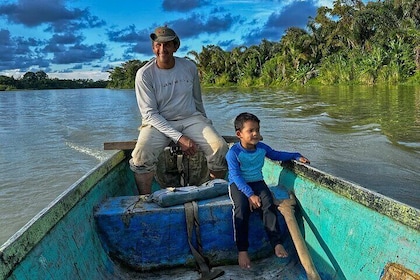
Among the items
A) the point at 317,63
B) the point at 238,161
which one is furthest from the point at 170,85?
the point at 317,63

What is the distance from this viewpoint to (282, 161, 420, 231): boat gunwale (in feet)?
5.81

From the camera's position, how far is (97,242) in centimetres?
253

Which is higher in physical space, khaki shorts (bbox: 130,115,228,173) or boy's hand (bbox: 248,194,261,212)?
khaki shorts (bbox: 130,115,228,173)

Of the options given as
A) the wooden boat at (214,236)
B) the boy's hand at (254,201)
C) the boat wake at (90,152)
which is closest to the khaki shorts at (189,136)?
the wooden boat at (214,236)

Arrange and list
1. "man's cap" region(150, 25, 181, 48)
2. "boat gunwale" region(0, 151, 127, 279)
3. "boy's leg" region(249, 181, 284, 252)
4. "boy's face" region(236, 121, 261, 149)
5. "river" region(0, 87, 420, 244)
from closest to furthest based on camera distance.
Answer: "boat gunwale" region(0, 151, 127, 279), "boy's leg" region(249, 181, 284, 252), "boy's face" region(236, 121, 261, 149), "man's cap" region(150, 25, 181, 48), "river" region(0, 87, 420, 244)

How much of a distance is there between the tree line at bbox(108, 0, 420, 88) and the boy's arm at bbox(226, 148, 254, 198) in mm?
26442

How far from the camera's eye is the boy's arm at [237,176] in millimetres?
2594

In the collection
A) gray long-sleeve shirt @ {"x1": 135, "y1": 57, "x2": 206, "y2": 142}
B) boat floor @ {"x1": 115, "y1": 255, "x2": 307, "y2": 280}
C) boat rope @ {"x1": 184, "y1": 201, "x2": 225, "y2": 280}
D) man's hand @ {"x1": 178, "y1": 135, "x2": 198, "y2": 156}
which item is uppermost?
gray long-sleeve shirt @ {"x1": 135, "y1": 57, "x2": 206, "y2": 142}

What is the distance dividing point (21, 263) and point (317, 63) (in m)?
39.3

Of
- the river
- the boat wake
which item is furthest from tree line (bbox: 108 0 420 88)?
the boat wake

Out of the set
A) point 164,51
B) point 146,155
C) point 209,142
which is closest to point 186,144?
point 209,142

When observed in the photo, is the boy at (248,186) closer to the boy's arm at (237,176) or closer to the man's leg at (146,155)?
the boy's arm at (237,176)

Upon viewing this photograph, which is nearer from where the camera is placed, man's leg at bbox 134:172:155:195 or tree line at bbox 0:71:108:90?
man's leg at bbox 134:172:155:195

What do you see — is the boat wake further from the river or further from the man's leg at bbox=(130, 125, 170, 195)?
the man's leg at bbox=(130, 125, 170, 195)
